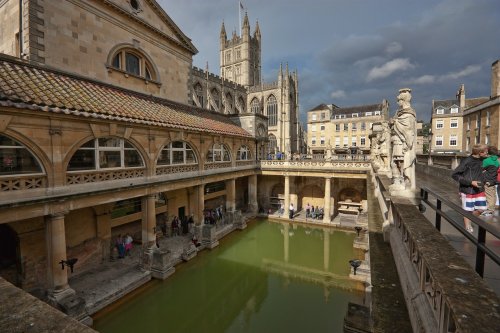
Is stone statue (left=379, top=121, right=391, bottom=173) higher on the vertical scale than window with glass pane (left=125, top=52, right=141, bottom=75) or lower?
lower

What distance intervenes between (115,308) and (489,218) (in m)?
12.5

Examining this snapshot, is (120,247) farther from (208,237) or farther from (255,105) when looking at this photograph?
(255,105)

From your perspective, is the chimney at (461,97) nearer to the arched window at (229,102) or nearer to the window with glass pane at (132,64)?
the arched window at (229,102)

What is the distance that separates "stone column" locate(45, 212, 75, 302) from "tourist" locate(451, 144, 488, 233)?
12089mm

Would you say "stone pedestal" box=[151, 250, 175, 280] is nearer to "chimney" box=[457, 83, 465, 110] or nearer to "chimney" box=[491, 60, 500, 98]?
"chimney" box=[491, 60, 500, 98]

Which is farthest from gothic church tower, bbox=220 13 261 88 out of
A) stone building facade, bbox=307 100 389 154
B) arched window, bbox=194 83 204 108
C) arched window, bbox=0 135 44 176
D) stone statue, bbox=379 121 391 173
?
arched window, bbox=0 135 44 176

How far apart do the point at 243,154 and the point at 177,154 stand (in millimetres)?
8973

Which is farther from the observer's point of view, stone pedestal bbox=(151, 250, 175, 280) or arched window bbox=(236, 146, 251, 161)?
arched window bbox=(236, 146, 251, 161)

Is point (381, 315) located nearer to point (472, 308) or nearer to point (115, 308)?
point (472, 308)

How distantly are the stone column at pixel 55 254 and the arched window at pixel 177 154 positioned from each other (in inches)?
227

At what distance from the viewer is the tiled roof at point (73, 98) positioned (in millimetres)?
8047

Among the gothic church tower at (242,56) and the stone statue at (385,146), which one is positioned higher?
the gothic church tower at (242,56)

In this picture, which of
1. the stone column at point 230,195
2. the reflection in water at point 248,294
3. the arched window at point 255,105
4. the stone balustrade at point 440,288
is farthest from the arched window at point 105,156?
the arched window at point 255,105

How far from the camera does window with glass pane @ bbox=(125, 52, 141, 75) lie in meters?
15.4
